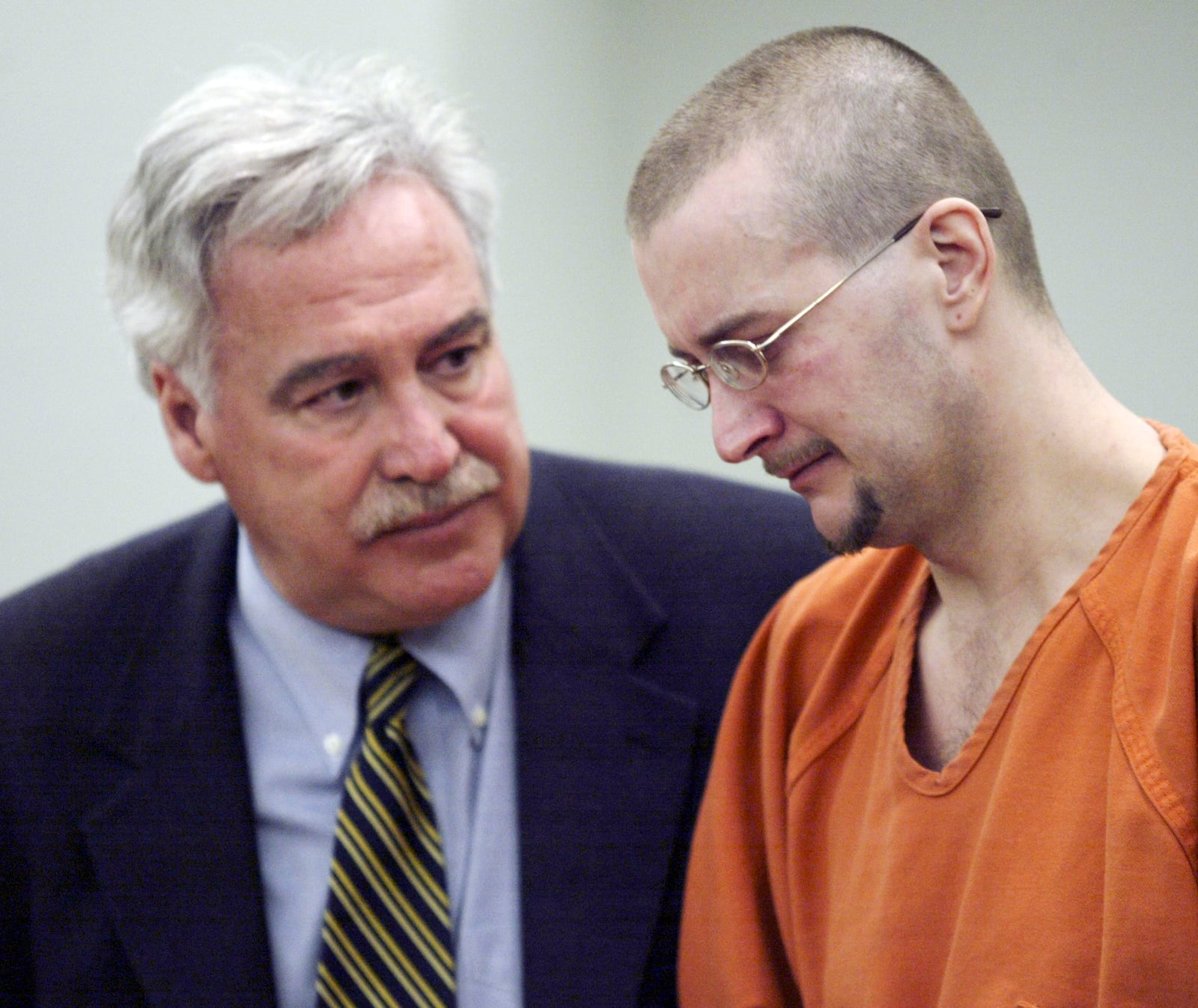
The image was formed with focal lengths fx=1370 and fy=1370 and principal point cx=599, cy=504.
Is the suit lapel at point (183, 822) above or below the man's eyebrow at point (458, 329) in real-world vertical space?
below

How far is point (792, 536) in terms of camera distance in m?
1.90

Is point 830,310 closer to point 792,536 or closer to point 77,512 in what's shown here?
point 792,536

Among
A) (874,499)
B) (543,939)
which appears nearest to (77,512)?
(543,939)

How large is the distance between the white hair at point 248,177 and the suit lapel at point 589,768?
44cm

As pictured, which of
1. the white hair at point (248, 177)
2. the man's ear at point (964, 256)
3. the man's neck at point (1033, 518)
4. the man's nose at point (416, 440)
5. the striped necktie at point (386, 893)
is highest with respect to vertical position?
the white hair at point (248, 177)

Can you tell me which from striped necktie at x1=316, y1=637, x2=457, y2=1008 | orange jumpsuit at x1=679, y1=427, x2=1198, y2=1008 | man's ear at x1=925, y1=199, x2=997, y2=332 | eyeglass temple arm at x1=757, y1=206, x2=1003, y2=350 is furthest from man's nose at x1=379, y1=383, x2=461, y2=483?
man's ear at x1=925, y1=199, x2=997, y2=332

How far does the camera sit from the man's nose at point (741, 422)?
3.97ft

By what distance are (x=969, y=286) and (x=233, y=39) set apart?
5.32 feet

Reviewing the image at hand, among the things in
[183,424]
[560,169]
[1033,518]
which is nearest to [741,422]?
[1033,518]

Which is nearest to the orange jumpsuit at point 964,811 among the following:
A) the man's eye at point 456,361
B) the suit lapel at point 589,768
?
the suit lapel at point 589,768

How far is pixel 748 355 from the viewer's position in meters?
1.18

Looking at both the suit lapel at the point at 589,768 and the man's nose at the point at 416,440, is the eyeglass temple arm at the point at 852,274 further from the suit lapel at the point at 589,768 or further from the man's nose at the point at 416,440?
the suit lapel at the point at 589,768

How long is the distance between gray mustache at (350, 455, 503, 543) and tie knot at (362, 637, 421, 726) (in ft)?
0.54

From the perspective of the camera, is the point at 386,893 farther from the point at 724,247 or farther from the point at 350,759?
the point at 724,247
